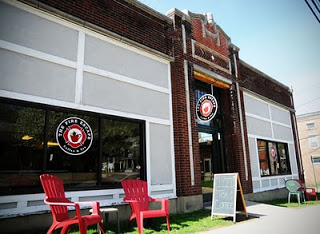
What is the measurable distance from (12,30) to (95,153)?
3006mm

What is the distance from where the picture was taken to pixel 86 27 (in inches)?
230

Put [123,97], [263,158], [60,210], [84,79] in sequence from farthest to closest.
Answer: [263,158], [123,97], [84,79], [60,210]

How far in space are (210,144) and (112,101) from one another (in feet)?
16.7

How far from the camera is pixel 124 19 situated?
6695 mm

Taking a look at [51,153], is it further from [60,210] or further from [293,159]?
[293,159]

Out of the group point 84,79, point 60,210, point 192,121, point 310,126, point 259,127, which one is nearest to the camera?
point 60,210

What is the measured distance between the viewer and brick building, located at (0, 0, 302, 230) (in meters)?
4.67

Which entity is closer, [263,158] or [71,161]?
[71,161]

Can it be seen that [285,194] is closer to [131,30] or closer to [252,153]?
[252,153]

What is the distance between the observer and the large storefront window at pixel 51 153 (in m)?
4.48

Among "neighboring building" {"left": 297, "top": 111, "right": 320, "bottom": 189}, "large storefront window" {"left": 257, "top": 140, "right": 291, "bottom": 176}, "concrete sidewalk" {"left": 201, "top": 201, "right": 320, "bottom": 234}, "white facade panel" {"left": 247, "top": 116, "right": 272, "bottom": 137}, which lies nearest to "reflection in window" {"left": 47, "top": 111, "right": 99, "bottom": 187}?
"concrete sidewalk" {"left": 201, "top": 201, "right": 320, "bottom": 234}

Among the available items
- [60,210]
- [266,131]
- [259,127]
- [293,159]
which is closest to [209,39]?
[259,127]

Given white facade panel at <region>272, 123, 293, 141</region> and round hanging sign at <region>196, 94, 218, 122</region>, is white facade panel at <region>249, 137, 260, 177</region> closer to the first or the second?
white facade panel at <region>272, 123, 293, 141</region>

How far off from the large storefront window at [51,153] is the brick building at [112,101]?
0.07 ft
